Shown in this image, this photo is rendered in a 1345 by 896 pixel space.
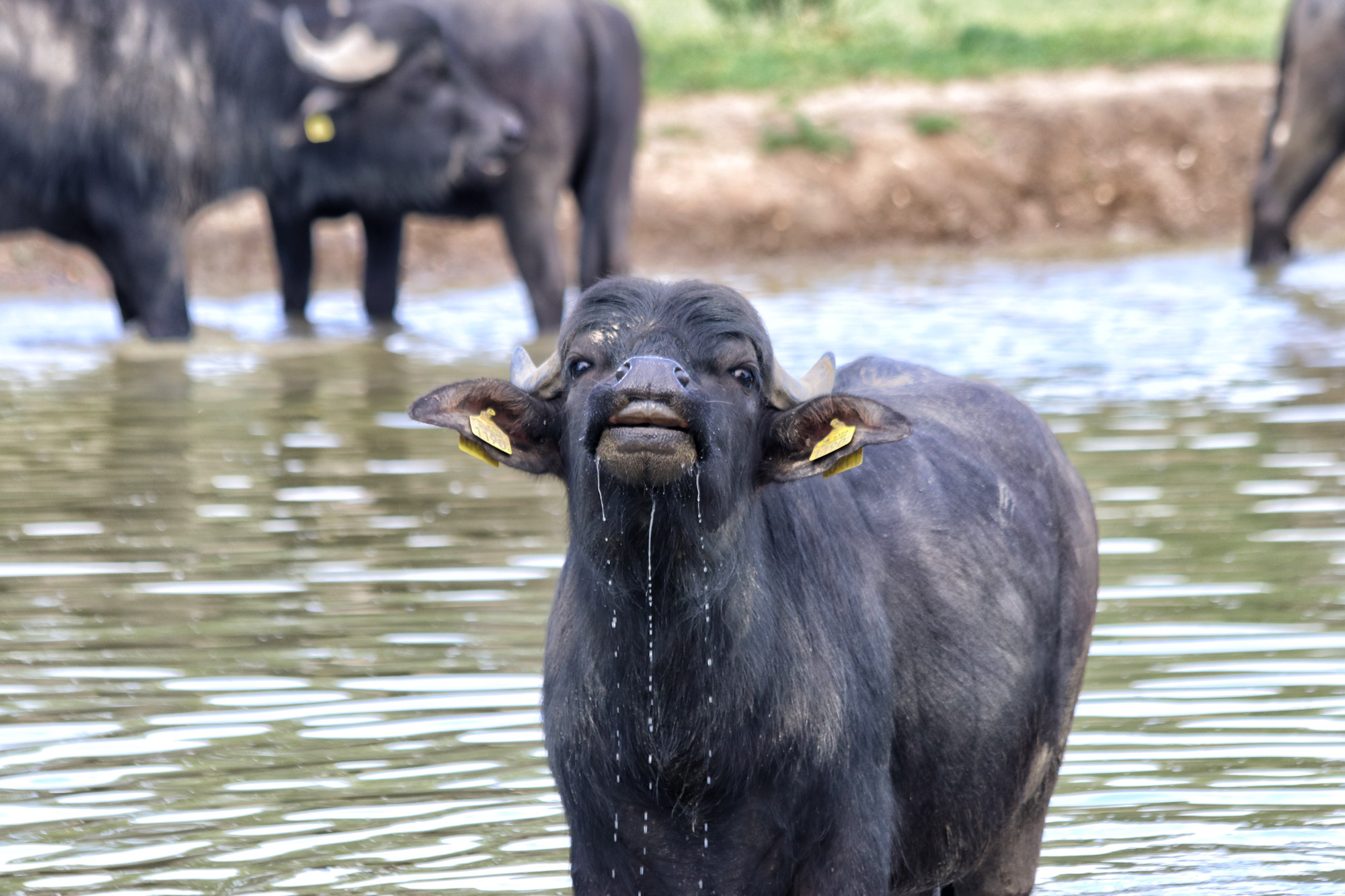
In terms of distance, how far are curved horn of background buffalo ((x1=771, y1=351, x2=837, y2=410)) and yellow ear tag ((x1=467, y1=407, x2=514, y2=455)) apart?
0.51 metres

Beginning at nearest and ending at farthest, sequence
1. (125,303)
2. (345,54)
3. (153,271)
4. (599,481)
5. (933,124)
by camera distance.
→ (599,481)
(153,271)
(125,303)
(345,54)
(933,124)

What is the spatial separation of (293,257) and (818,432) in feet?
40.0

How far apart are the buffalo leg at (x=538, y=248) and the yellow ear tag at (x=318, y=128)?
1.42 meters

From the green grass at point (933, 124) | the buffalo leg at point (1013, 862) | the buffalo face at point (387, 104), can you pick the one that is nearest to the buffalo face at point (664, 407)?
the buffalo leg at point (1013, 862)

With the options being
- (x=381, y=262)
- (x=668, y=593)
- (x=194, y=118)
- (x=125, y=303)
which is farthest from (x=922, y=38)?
(x=668, y=593)

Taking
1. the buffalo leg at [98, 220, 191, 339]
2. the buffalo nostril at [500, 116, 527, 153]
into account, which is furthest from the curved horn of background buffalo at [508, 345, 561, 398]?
the buffalo nostril at [500, 116, 527, 153]

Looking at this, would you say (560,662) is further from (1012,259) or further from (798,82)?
(798,82)

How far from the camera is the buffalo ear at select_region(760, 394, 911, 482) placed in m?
3.95

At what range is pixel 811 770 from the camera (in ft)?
13.0

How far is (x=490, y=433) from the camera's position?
4.00 metres

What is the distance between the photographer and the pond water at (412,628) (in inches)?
205

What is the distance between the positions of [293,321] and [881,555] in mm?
11686

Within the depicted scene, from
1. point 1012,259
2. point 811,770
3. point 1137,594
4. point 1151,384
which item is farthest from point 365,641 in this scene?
point 1012,259

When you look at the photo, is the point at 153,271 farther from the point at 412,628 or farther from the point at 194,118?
the point at 412,628
